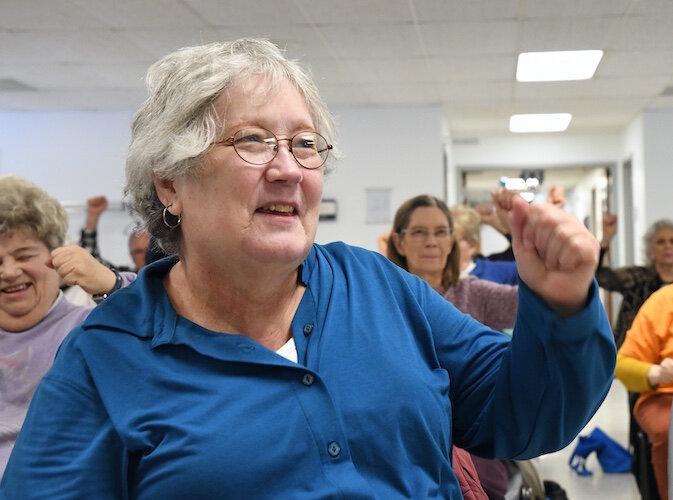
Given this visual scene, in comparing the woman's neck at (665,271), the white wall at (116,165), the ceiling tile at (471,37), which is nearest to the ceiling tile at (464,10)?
the ceiling tile at (471,37)

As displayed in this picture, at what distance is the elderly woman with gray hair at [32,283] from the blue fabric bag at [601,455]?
10.8 feet

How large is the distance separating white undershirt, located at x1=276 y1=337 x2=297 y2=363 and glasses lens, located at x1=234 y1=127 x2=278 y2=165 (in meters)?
0.29

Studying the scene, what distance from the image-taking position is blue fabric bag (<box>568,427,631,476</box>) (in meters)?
4.61

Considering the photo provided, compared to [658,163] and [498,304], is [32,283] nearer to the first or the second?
[498,304]

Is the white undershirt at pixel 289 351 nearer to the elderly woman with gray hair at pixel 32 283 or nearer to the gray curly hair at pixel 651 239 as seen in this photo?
the elderly woman with gray hair at pixel 32 283

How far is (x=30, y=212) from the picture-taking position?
6.92 feet

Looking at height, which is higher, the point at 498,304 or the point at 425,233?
the point at 425,233

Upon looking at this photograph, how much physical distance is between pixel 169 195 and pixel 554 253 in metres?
0.65

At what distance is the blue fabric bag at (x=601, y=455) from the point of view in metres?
4.61

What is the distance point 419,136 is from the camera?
Answer: 8445 mm

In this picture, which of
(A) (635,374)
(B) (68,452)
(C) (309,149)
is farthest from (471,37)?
(B) (68,452)

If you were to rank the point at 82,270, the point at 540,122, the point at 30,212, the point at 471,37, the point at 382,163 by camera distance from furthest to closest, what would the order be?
1. the point at 540,122
2. the point at 382,163
3. the point at 471,37
4. the point at 30,212
5. the point at 82,270

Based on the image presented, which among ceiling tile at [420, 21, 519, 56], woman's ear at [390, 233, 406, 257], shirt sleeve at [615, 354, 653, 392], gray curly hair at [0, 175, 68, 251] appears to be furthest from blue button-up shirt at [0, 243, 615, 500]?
ceiling tile at [420, 21, 519, 56]

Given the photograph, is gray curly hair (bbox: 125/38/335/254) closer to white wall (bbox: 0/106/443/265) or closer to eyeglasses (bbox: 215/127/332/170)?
eyeglasses (bbox: 215/127/332/170)
